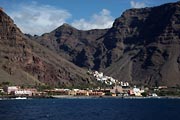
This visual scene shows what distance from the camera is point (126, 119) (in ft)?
388

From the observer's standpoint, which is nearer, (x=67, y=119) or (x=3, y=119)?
(x=3, y=119)

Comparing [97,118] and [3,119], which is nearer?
[3,119]

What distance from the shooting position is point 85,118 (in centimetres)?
11969

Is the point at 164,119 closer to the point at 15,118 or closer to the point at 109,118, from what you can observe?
the point at 109,118

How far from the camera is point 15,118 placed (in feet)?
369

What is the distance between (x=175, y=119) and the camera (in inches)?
4584

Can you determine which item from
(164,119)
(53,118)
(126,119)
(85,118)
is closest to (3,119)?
(53,118)

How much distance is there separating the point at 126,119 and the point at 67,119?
15462mm

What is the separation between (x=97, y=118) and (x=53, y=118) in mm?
11561

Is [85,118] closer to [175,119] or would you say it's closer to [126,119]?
[126,119]

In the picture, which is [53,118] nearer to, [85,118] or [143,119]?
[85,118]

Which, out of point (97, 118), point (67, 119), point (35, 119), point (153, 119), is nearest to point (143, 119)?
point (153, 119)


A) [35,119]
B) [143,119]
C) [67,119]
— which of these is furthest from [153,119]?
[35,119]

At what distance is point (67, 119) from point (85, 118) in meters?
5.88
